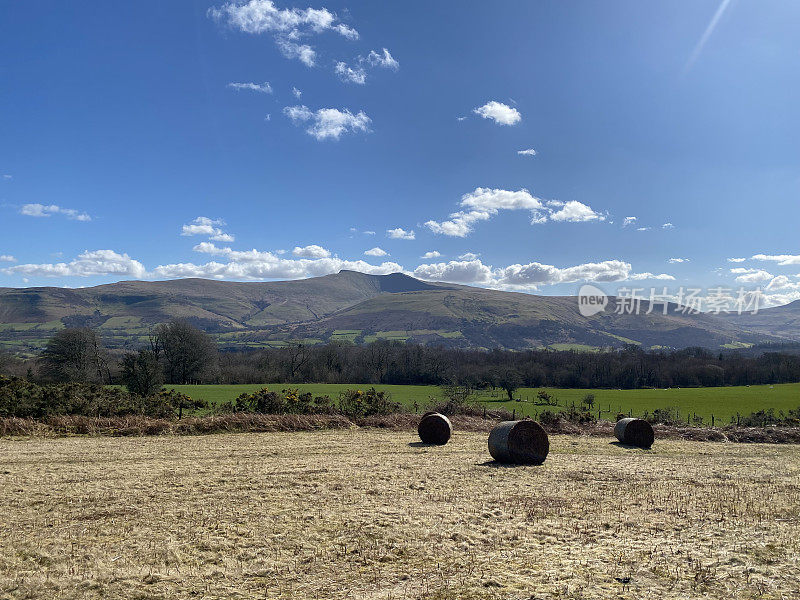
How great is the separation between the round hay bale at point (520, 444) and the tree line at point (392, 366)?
42.8m

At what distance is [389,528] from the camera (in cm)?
898

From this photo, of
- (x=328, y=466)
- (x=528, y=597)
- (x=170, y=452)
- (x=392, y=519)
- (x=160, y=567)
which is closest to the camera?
(x=528, y=597)

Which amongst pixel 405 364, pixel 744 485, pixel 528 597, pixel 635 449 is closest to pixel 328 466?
pixel 528 597

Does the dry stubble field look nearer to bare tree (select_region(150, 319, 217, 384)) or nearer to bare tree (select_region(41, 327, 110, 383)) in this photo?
bare tree (select_region(41, 327, 110, 383))

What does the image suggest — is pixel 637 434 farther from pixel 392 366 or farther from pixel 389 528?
pixel 392 366

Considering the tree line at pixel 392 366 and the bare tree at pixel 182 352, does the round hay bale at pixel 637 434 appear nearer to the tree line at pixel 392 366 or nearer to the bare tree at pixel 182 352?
the tree line at pixel 392 366

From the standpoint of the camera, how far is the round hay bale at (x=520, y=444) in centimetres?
1603

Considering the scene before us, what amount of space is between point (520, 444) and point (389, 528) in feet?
27.0

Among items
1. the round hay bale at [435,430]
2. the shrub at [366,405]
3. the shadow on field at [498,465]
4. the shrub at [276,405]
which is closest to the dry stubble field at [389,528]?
the shadow on field at [498,465]

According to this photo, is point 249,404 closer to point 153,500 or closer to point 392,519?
point 153,500

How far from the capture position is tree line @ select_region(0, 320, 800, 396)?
167 ft

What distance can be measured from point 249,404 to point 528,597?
2642cm

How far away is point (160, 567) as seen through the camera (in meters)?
7.20

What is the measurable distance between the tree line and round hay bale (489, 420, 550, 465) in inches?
1684
